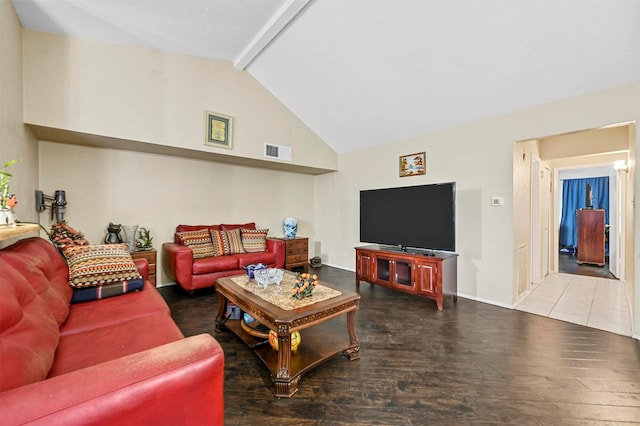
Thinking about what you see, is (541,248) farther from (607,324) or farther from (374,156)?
(374,156)

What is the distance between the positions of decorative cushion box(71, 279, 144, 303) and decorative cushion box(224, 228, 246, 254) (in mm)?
1858

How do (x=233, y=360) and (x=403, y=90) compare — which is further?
(x=403, y=90)

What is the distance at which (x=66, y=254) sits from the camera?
2.11m

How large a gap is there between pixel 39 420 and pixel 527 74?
3.79 m

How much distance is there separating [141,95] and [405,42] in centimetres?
299

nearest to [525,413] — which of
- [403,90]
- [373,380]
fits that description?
[373,380]

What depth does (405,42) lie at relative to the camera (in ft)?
8.77

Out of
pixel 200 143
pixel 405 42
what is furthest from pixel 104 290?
pixel 405 42

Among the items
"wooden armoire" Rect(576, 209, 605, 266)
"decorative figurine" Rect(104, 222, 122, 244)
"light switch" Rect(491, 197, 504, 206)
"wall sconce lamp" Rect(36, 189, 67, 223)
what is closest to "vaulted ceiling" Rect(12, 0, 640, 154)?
"light switch" Rect(491, 197, 504, 206)

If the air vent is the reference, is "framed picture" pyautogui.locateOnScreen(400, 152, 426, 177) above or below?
below

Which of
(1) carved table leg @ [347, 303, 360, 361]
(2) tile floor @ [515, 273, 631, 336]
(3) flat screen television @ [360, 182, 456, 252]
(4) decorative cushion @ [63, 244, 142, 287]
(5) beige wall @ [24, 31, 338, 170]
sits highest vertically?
(5) beige wall @ [24, 31, 338, 170]

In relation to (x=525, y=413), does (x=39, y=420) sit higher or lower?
higher

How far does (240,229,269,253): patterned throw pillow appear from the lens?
4.24m

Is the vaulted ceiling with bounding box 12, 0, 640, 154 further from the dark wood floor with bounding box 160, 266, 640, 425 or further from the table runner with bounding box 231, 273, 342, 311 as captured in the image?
the table runner with bounding box 231, 273, 342, 311
